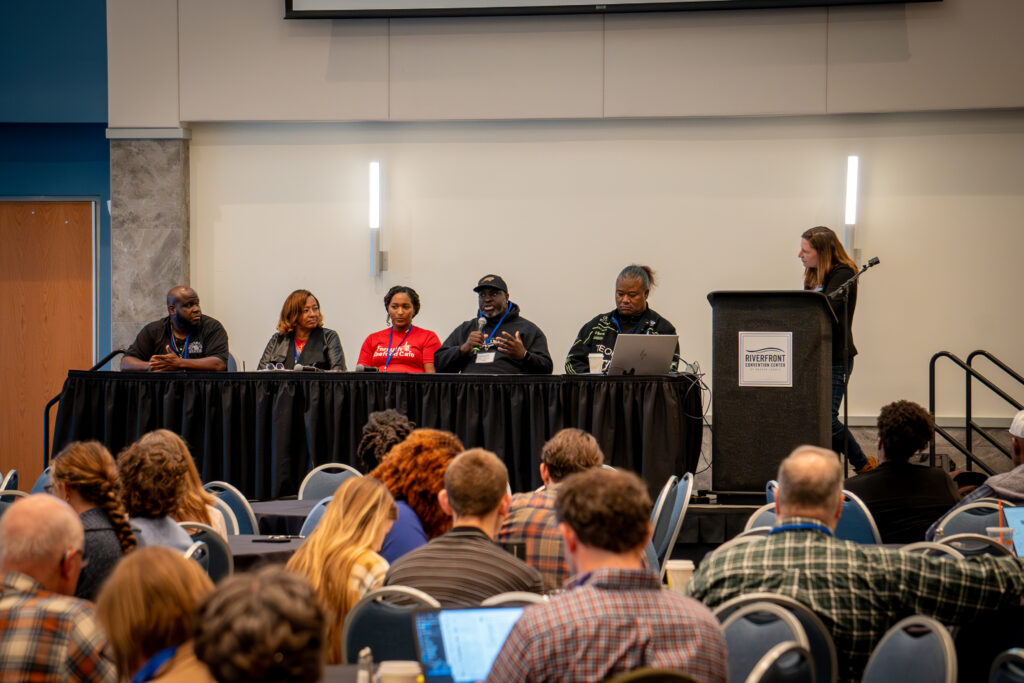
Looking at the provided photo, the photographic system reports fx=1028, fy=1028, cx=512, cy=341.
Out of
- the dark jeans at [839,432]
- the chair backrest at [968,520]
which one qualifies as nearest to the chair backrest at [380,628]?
the chair backrest at [968,520]

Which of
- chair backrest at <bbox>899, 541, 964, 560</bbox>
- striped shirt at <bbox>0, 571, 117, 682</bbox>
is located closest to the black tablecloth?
chair backrest at <bbox>899, 541, 964, 560</bbox>

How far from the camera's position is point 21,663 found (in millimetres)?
1915

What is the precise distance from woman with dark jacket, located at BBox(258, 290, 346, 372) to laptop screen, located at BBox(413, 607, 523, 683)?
16.0ft

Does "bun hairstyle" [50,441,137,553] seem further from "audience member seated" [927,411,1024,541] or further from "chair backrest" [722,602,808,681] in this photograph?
"audience member seated" [927,411,1024,541]

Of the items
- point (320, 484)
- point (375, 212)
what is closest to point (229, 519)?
point (320, 484)

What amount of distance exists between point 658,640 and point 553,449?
188 centimetres

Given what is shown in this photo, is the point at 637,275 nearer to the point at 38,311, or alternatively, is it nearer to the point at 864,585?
the point at 864,585

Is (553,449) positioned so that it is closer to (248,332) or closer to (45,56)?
(248,332)

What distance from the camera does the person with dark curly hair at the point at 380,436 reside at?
14.8ft

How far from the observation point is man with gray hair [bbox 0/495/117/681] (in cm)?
192

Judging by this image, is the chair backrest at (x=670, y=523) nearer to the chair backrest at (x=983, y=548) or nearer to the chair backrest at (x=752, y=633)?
the chair backrest at (x=983, y=548)

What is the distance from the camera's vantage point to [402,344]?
694 centimetres

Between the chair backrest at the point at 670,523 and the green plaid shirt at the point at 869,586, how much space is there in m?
1.75

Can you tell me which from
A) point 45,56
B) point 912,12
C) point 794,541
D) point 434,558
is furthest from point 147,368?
point 912,12
